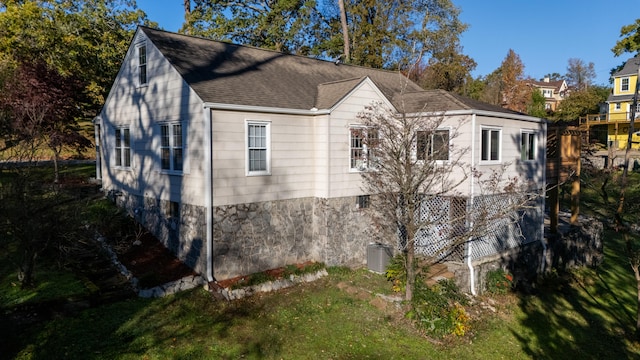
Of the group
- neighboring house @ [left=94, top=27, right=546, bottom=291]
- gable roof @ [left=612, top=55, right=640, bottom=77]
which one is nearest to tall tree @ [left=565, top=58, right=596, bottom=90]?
gable roof @ [left=612, top=55, right=640, bottom=77]

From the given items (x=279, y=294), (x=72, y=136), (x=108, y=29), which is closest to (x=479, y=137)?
(x=279, y=294)

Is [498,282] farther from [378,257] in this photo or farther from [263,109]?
[263,109]

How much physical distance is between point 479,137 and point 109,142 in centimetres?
1497

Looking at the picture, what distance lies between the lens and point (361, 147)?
578 inches

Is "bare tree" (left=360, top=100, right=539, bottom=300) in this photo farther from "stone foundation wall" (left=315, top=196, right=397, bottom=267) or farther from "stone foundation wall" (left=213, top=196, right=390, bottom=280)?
"stone foundation wall" (left=213, top=196, right=390, bottom=280)

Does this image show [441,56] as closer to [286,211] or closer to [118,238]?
[286,211]

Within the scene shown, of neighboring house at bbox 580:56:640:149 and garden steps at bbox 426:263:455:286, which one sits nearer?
garden steps at bbox 426:263:455:286

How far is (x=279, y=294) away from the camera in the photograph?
463 inches

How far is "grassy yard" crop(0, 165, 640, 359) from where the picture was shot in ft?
27.5

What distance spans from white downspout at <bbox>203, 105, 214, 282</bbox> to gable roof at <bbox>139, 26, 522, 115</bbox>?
25.9 inches

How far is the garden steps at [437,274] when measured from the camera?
12.9 m

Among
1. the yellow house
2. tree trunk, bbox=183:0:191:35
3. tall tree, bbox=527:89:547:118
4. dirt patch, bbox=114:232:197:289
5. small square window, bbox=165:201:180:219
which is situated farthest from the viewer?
the yellow house

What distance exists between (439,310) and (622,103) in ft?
166

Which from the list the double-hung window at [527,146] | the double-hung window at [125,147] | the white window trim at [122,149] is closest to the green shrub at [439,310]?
the double-hung window at [527,146]
